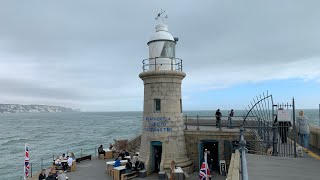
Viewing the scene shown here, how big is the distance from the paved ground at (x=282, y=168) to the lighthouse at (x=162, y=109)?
803 cm

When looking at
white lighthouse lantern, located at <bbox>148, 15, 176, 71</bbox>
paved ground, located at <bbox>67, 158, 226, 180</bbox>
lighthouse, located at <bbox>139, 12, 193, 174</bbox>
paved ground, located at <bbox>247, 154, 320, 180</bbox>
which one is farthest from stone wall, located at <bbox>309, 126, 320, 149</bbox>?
white lighthouse lantern, located at <bbox>148, 15, 176, 71</bbox>

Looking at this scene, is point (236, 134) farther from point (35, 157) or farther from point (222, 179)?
point (35, 157)

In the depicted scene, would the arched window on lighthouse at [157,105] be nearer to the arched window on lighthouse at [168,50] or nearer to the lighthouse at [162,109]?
the lighthouse at [162,109]

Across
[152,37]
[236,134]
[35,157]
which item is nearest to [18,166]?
[35,157]

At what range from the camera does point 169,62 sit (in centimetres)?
1814

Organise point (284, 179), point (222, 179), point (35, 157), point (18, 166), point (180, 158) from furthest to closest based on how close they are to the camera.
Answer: point (35, 157), point (18, 166), point (180, 158), point (222, 179), point (284, 179)

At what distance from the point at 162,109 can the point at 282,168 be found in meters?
10.1

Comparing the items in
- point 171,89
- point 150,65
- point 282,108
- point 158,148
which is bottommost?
point 158,148

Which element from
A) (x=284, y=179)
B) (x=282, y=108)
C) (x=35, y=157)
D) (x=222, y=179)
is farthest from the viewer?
(x=35, y=157)

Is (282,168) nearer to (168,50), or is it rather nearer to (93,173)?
(168,50)

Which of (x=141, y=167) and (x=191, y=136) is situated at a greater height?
(x=191, y=136)

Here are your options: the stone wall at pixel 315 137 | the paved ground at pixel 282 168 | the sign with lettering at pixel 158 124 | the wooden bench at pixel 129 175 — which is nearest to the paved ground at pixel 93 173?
the wooden bench at pixel 129 175

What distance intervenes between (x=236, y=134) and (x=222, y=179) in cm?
283

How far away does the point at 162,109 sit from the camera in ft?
58.4
